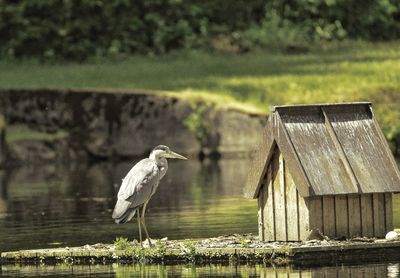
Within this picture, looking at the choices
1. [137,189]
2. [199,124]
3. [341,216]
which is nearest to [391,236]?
[341,216]

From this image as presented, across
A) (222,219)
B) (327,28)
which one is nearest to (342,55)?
(327,28)

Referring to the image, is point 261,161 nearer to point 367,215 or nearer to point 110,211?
point 367,215

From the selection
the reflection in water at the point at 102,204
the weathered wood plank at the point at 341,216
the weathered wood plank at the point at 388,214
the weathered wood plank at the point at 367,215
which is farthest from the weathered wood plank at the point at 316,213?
the reflection in water at the point at 102,204

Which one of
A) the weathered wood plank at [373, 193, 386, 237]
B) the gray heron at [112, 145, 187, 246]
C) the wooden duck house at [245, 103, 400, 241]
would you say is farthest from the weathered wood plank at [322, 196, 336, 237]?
the gray heron at [112, 145, 187, 246]

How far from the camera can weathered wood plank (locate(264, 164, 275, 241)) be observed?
16.5 meters

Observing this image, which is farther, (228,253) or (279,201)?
(279,201)

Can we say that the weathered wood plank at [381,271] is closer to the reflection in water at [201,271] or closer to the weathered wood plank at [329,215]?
the reflection in water at [201,271]

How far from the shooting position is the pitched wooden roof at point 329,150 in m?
16.0

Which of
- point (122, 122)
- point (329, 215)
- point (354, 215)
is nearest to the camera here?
point (329, 215)

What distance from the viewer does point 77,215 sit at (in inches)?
862

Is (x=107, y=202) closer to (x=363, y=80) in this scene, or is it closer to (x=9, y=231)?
(x=9, y=231)

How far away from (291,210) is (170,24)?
23.5m

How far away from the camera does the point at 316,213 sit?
52.6 ft

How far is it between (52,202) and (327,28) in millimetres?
16628
